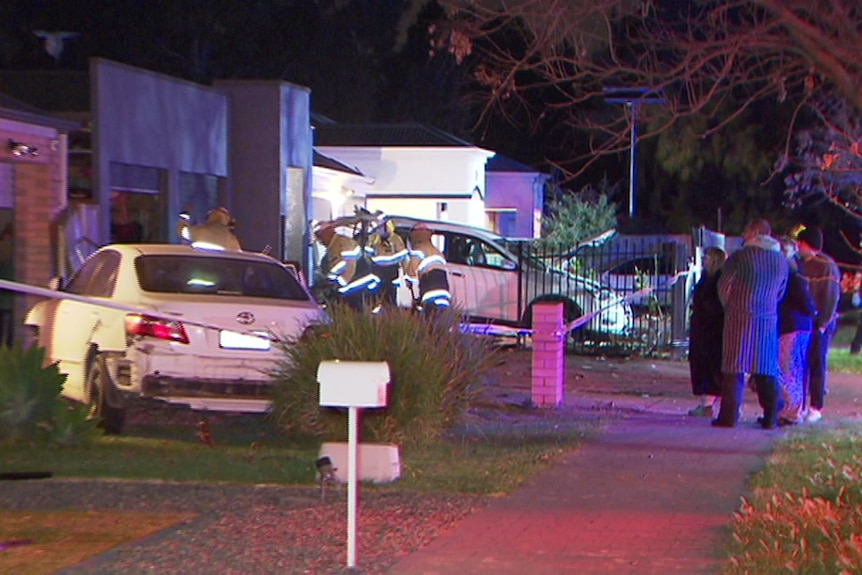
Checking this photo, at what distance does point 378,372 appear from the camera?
7.30 metres

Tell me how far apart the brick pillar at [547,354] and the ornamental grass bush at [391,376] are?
125 inches

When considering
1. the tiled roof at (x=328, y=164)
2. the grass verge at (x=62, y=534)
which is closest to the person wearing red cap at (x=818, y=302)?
the grass verge at (x=62, y=534)

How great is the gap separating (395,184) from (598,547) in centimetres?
2683

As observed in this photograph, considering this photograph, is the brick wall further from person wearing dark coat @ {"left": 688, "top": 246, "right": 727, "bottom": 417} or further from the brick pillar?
person wearing dark coat @ {"left": 688, "top": 246, "right": 727, "bottom": 417}

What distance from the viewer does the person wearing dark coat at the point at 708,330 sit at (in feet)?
43.1

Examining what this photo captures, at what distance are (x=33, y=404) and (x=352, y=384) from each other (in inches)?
176

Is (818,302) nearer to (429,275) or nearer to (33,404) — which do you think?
(429,275)

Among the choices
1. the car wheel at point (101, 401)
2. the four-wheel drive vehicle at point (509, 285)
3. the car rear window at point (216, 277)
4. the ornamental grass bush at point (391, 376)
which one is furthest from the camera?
the four-wheel drive vehicle at point (509, 285)

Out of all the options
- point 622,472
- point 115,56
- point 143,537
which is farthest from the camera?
point 115,56

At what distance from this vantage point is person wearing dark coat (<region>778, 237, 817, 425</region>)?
13.0 m

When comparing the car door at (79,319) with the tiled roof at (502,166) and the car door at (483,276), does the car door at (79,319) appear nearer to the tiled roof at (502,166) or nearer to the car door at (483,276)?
the car door at (483,276)

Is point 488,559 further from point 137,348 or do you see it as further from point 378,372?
point 137,348

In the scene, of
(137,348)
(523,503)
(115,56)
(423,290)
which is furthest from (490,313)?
(115,56)

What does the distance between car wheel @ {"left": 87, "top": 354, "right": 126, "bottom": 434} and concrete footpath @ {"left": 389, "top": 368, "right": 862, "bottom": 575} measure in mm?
3797
